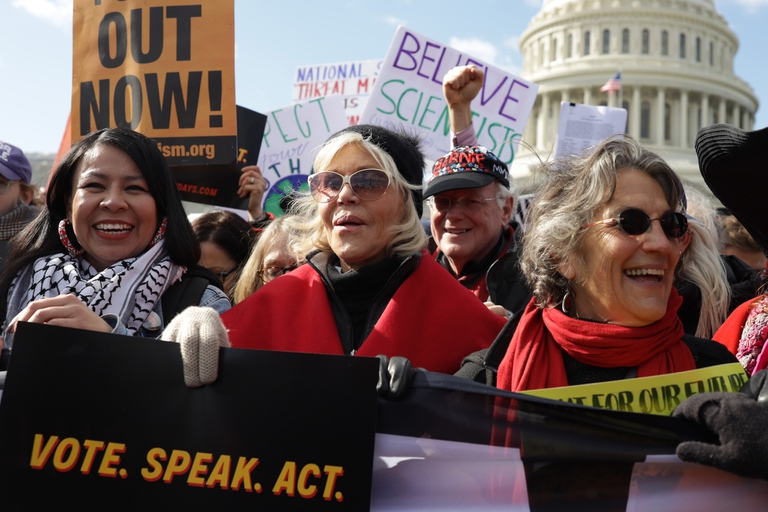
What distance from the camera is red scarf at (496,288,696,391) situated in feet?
7.36

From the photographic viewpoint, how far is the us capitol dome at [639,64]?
6456cm

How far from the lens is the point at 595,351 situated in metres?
2.26

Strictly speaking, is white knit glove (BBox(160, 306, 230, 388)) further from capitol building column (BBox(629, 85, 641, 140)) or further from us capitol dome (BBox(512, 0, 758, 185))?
capitol building column (BBox(629, 85, 641, 140))

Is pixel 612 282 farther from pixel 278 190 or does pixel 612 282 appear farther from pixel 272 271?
pixel 278 190

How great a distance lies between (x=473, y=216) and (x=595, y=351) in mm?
1804

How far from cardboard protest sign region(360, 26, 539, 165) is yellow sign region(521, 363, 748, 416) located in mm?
4956

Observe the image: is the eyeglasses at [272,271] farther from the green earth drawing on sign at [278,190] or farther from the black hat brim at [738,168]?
the green earth drawing on sign at [278,190]

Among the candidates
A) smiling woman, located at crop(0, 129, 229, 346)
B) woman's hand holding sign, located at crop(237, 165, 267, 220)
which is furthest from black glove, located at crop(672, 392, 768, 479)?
woman's hand holding sign, located at crop(237, 165, 267, 220)

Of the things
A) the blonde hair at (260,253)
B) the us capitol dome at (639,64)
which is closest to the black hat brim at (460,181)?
the blonde hair at (260,253)

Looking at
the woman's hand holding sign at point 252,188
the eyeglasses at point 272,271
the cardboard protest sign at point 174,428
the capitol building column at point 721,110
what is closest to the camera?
the cardboard protest sign at point 174,428

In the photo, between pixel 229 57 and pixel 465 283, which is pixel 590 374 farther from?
pixel 229 57

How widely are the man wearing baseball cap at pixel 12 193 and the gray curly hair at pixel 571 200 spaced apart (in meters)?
2.79

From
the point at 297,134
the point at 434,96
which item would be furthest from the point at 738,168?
the point at 297,134

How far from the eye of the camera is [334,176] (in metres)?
2.83
